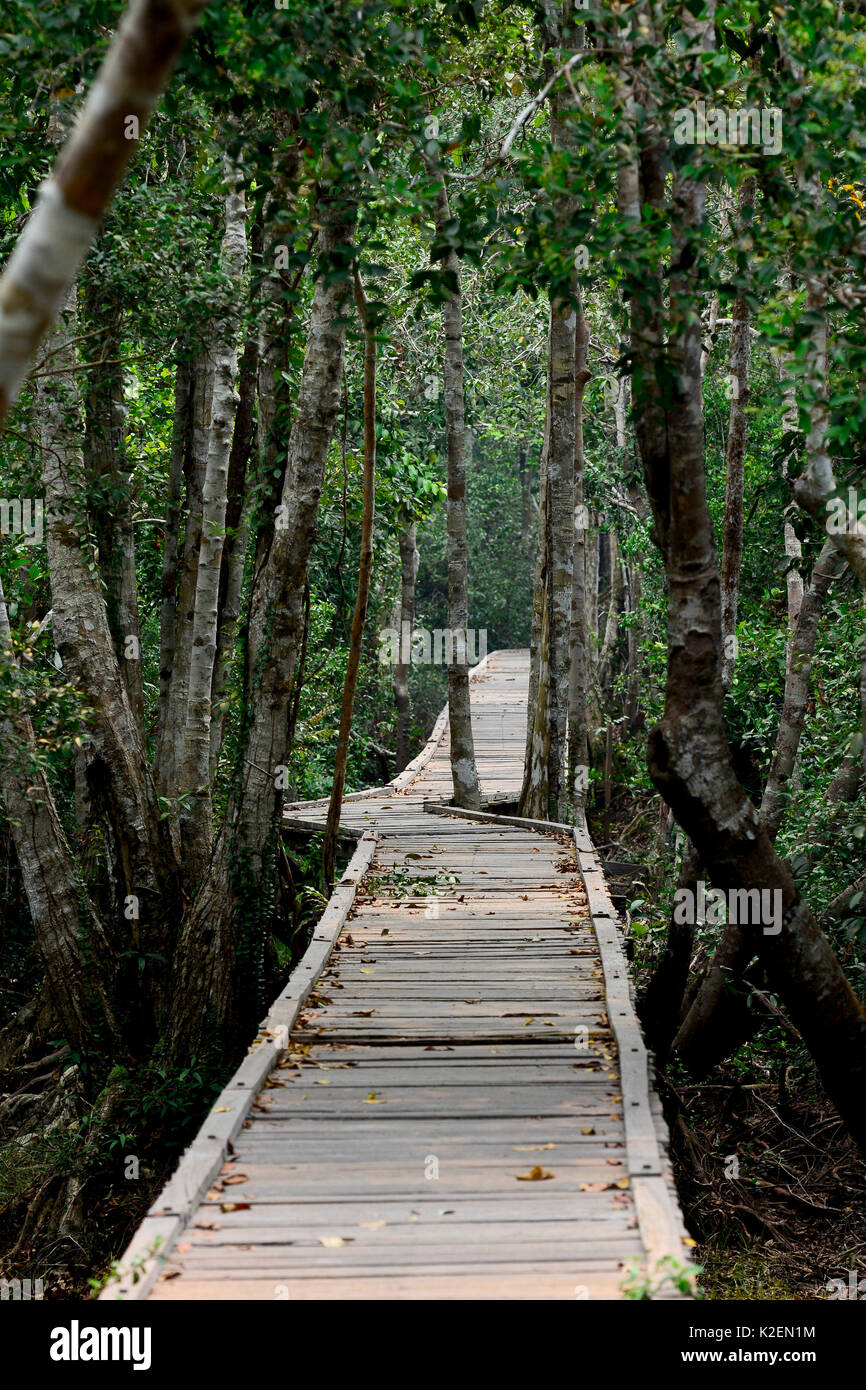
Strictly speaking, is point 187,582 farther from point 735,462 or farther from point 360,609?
point 735,462

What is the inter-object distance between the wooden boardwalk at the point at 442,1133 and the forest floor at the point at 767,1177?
1.40m

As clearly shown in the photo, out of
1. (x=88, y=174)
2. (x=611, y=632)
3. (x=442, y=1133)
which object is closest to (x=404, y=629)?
(x=611, y=632)

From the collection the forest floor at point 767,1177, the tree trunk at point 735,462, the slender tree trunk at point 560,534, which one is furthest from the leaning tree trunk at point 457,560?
the forest floor at point 767,1177

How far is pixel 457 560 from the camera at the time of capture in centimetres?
1038

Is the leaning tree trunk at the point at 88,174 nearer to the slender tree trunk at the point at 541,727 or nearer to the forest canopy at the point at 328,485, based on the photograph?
the forest canopy at the point at 328,485

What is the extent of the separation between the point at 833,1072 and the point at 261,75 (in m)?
4.76

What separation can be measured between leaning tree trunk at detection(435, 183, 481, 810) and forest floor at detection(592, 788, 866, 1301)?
3.43 m

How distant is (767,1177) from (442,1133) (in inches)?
155

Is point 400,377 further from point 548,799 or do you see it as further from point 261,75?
point 261,75

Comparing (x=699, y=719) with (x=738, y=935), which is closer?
(x=699, y=719)

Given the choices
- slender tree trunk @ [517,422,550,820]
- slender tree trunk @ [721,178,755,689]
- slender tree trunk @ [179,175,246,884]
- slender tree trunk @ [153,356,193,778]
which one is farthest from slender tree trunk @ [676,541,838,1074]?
slender tree trunk @ [153,356,193,778]

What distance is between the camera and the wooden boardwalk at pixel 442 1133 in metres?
3.29

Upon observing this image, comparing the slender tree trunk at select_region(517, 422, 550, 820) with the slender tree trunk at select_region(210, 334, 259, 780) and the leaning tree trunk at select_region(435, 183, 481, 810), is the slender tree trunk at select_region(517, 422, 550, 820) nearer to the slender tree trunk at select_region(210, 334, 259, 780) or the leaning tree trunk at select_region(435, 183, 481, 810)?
the leaning tree trunk at select_region(435, 183, 481, 810)
